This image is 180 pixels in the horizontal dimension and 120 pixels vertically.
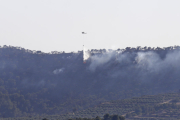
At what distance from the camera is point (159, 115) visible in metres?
121

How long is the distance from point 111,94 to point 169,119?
3267 inches

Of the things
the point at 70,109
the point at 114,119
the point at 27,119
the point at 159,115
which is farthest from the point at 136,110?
the point at 70,109

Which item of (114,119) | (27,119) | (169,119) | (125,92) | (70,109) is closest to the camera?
(114,119)

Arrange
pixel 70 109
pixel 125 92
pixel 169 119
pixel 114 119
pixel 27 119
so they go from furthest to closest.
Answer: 1. pixel 125 92
2. pixel 70 109
3. pixel 27 119
4. pixel 169 119
5. pixel 114 119

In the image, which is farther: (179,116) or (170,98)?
(170,98)

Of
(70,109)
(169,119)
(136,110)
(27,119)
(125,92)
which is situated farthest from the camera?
(125,92)

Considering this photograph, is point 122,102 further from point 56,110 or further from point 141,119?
point 56,110

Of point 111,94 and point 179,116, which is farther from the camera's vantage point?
point 111,94

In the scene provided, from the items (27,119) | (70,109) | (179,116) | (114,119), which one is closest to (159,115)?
(179,116)

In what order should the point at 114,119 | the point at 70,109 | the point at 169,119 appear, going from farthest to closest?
the point at 70,109, the point at 169,119, the point at 114,119

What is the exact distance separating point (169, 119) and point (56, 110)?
8400 centimetres

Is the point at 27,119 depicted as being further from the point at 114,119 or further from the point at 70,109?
the point at 114,119

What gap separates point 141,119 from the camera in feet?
386

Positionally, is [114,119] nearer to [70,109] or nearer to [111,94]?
[70,109]
